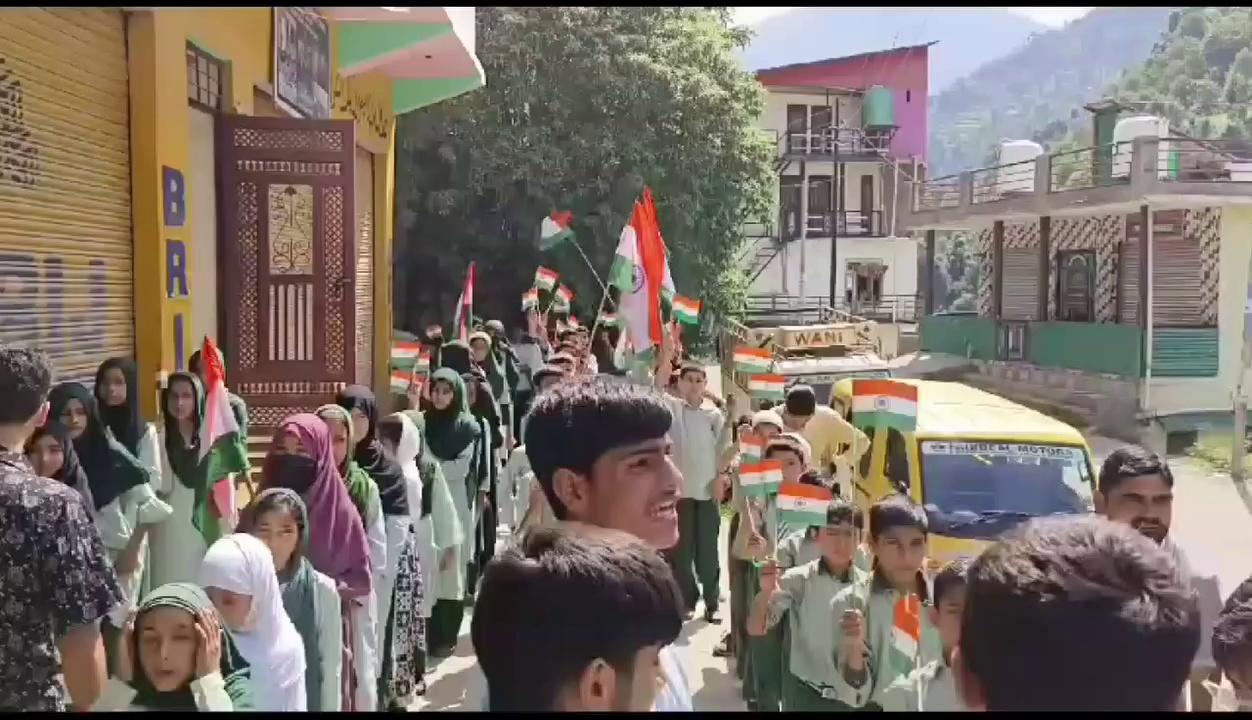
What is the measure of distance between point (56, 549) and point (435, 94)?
458 inches

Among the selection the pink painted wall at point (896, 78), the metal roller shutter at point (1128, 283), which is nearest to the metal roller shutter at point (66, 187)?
the metal roller shutter at point (1128, 283)

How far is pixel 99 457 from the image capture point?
4.71 metres

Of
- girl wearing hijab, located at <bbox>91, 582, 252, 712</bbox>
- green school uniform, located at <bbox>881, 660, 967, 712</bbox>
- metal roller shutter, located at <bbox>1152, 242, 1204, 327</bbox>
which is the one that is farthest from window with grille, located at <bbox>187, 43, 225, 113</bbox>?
metal roller shutter, located at <bbox>1152, 242, 1204, 327</bbox>

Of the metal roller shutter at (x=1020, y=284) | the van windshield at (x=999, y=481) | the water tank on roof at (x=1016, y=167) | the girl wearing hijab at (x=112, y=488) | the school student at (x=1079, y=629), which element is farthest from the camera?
the metal roller shutter at (x=1020, y=284)

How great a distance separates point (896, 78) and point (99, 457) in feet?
123

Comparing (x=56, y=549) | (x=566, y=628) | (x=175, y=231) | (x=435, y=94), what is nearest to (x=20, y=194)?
(x=175, y=231)

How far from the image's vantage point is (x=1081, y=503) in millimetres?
6203

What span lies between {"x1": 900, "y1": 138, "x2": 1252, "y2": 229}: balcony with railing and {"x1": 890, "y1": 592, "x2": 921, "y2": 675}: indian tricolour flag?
14831 millimetres

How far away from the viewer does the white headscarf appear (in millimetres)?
5664

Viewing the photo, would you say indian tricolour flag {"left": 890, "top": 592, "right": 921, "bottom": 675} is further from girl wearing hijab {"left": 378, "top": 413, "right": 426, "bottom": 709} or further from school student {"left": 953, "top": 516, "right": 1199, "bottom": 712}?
girl wearing hijab {"left": 378, "top": 413, "right": 426, "bottom": 709}

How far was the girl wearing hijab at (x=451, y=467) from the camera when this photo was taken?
6.47 meters

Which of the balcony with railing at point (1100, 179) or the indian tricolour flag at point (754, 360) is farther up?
the balcony with railing at point (1100, 179)

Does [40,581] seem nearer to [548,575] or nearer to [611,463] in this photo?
[611,463]

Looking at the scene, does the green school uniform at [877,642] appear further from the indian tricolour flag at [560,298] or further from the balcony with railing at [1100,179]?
the balcony with railing at [1100,179]
